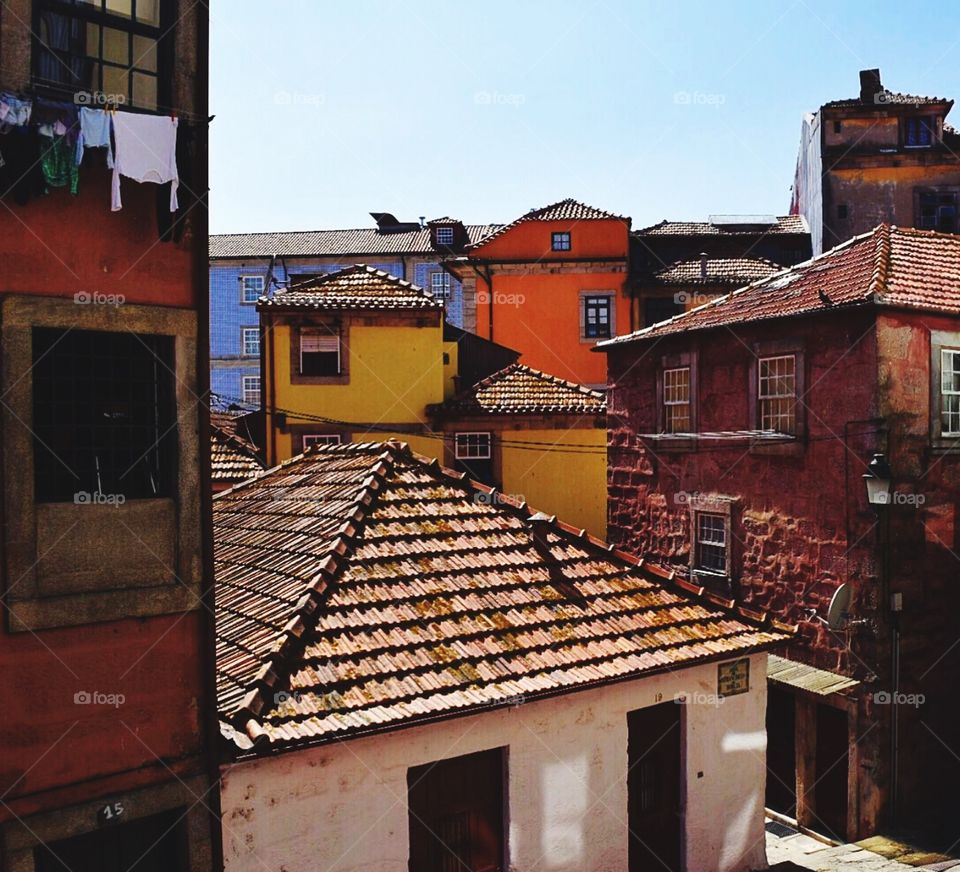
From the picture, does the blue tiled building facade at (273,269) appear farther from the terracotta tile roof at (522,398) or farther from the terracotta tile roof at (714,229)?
the terracotta tile roof at (522,398)

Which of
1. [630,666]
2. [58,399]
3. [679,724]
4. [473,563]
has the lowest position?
[679,724]

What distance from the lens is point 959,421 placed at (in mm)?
16078

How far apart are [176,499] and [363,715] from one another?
96.7 inches

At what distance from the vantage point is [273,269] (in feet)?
150

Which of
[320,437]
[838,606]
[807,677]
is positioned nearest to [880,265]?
[838,606]

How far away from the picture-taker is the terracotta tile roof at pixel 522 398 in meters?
24.8

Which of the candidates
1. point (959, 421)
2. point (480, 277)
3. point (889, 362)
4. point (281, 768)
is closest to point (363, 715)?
point (281, 768)

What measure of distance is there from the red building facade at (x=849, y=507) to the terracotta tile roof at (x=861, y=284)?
0.16 ft

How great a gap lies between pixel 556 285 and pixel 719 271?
6.02 meters

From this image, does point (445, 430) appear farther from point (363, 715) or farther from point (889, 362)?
point (363, 715)

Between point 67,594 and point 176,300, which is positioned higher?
point 176,300

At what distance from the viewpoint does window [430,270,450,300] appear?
147 ft

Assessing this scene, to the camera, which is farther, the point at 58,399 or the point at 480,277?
the point at 480,277

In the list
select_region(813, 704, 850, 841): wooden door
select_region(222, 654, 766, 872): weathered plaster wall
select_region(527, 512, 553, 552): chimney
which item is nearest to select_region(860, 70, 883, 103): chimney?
select_region(813, 704, 850, 841): wooden door
